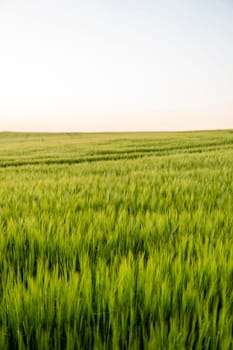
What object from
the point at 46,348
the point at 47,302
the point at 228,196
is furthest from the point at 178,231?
the point at 228,196

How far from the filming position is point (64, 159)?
39.4 feet

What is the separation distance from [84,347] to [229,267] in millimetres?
647

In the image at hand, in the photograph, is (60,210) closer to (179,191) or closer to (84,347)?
(179,191)

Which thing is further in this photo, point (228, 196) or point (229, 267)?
point (228, 196)

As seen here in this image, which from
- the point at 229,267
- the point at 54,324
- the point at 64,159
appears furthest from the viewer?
the point at 64,159

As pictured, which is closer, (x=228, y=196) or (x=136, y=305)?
(x=136, y=305)

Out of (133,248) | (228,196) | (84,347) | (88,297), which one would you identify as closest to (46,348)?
(84,347)

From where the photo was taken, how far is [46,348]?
899 millimetres

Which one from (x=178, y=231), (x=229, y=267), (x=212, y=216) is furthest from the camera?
(x=212, y=216)

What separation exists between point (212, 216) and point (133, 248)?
80cm

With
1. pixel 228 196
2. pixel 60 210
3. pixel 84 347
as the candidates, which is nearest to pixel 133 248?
pixel 84 347

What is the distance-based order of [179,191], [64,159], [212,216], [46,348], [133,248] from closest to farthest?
[46,348] < [133,248] < [212,216] < [179,191] < [64,159]

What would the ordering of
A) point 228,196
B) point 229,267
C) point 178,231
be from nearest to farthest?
point 229,267 < point 178,231 < point 228,196

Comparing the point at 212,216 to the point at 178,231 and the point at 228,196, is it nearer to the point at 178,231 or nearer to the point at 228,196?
the point at 178,231
